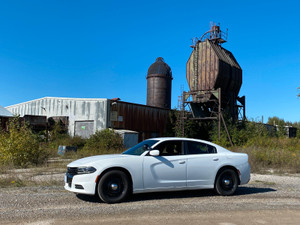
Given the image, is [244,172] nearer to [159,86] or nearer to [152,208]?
[152,208]

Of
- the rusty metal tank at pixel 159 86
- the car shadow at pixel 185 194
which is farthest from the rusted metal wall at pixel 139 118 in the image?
the car shadow at pixel 185 194

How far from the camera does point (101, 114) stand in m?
28.2

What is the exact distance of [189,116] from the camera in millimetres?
33000

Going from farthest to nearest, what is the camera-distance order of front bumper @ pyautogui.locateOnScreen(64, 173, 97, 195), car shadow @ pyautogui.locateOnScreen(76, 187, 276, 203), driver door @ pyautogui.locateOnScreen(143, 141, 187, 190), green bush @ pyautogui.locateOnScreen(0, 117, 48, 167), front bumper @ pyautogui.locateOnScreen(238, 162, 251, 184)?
green bush @ pyautogui.locateOnScreen(0, 117, 48, 167), front bumper @ pyautogui.locateOnScreen(238, 162, 251, 184), car shadow @ pyautogui.locateOnScreen(76, 187, 276, 203), driver door @ pyautogui.locateOnScreen(143, 141, 187, 190), front bumper @ pyautogui.locateOnScreen(64, 173, 97, 195)

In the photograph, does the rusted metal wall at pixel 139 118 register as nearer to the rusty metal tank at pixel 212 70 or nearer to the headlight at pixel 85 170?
the rusty metal tank at pixel 212 70

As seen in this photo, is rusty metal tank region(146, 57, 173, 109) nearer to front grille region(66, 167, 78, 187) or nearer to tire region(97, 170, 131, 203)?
front grille region(66, 167, 78, 187)

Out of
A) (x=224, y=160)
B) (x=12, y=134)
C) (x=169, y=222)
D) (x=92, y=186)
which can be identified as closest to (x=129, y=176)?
(x=92, y=186)

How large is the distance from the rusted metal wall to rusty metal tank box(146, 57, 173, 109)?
5.22m

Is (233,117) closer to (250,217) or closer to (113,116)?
(113,116)

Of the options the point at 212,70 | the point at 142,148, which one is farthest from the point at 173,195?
the point at 212,70

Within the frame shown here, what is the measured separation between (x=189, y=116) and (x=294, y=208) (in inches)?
1040

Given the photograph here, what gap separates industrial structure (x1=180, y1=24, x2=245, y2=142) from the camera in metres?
30.7

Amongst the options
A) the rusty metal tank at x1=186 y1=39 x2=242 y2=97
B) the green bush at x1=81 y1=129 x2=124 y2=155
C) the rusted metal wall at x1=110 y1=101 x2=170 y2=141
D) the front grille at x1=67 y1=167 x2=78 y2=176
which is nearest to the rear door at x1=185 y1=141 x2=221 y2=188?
the front grille at x1=67 y1=167 x2=78 y2=176

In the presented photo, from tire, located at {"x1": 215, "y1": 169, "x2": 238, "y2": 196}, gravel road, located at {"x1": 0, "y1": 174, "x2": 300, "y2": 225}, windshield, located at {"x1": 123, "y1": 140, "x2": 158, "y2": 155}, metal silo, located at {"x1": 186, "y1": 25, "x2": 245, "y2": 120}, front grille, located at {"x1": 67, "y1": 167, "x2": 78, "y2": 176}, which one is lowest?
gravel road, located at {"x1": 0, "y1": 174, "x2": 300, "y2": 225}
